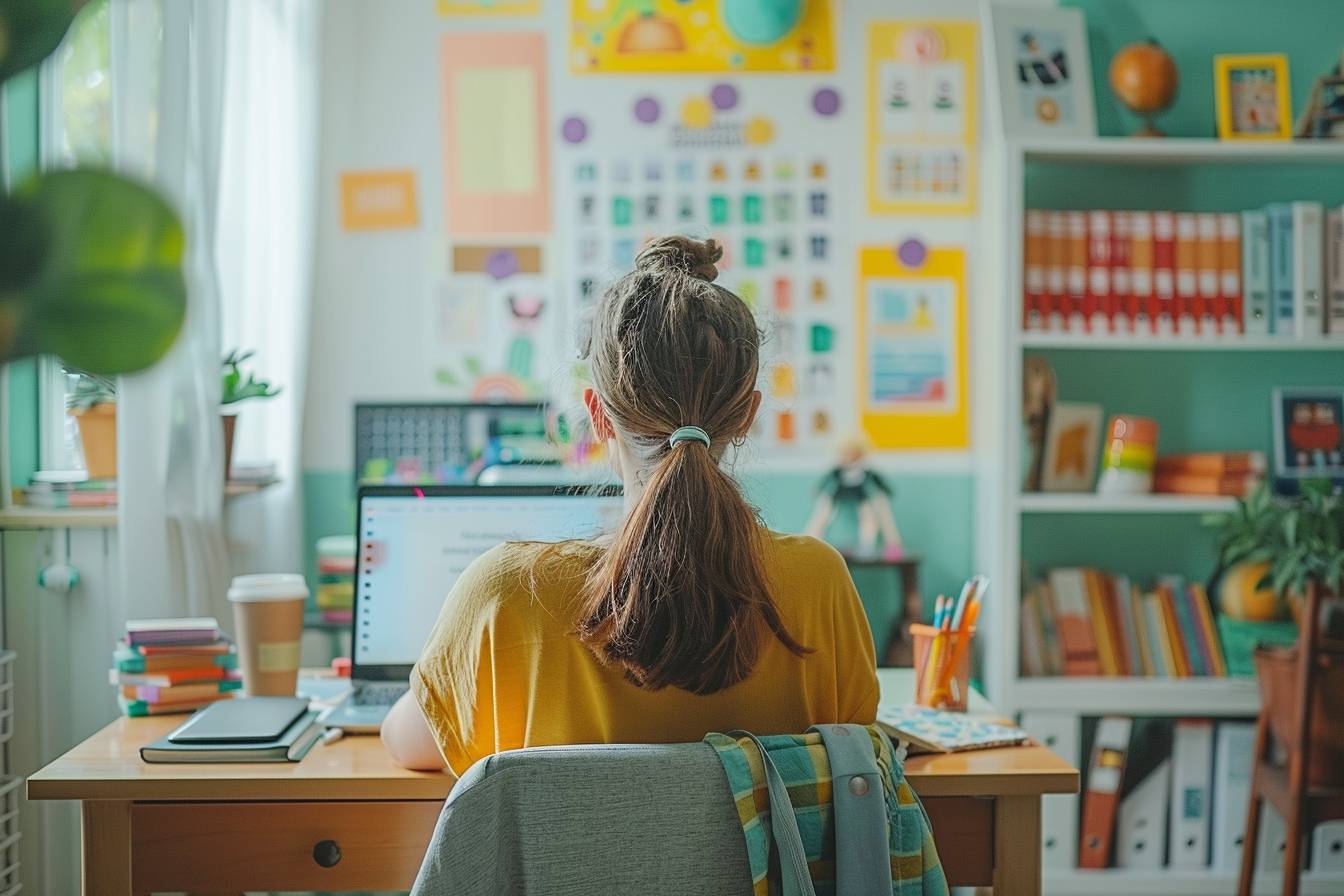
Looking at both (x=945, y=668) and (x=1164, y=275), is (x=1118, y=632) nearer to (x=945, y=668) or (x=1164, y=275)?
(x=1164, y=275)

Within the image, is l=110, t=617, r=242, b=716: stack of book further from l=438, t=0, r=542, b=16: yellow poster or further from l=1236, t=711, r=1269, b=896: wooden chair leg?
l=438, t=0, r=542, b=16: yellow poster

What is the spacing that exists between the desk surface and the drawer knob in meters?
0.06

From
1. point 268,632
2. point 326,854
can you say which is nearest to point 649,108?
point 268,632

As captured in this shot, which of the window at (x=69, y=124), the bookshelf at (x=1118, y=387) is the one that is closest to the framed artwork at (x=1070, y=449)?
the bookshelf at (x=1118, y=387)

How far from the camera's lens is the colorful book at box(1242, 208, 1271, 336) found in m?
2.84

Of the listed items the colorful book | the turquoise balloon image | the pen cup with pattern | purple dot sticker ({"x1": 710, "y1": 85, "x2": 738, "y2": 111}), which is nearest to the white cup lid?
the pen cup with pattern

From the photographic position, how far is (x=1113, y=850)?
2869 mm

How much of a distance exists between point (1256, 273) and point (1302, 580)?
2.50 feet

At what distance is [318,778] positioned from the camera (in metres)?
1.38

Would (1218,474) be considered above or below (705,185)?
below

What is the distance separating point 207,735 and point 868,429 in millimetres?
2238

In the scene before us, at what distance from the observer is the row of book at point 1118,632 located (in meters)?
2.85

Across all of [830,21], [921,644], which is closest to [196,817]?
[921,644]

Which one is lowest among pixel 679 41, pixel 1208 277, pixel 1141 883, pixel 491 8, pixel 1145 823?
pixel 1141 883
